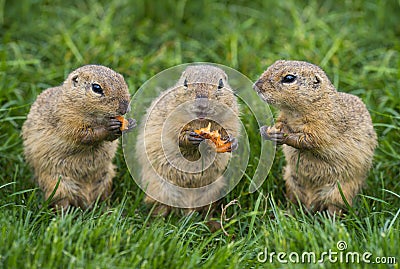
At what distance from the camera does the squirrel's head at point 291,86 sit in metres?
5.55

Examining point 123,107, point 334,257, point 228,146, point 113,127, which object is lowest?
point 334,257

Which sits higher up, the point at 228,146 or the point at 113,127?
the point at 113,127

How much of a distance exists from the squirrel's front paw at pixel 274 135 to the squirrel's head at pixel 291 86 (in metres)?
0.23

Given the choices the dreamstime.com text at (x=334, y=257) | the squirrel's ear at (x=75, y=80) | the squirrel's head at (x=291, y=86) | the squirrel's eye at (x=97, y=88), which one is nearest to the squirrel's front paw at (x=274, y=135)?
the squirrel's head at (x=291, y=86)

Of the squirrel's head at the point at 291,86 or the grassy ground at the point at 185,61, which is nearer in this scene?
the grassy ground at the point at 185,61

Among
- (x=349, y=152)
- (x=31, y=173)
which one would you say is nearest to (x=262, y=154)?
(x=349, y=152)

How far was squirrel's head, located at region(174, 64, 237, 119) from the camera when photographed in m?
5.47

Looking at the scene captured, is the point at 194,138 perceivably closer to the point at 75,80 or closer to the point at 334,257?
the point at 75,80

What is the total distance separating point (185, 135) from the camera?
5680mm

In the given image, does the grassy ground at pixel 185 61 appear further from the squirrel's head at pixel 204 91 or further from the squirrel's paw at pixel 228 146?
the squirrel's head at pixel 204 91

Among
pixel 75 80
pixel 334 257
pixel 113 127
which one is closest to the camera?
pixel 334 257

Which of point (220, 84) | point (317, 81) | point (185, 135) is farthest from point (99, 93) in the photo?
point (317, 81)

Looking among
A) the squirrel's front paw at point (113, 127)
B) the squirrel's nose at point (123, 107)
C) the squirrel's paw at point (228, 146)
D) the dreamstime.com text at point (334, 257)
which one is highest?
the squirrel's nose at point (123, 107)
